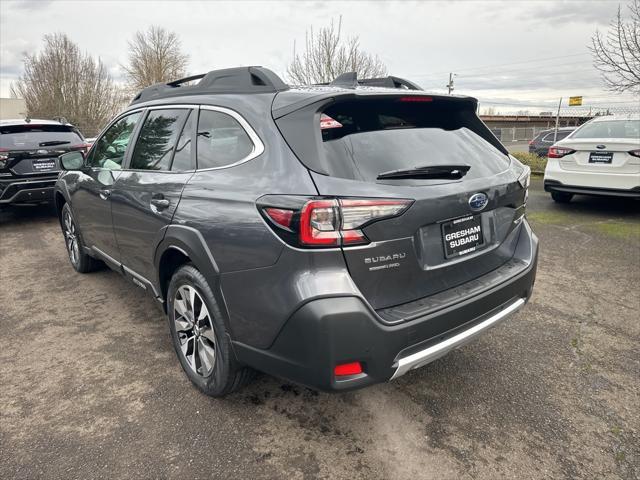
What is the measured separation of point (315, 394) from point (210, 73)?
2.02m

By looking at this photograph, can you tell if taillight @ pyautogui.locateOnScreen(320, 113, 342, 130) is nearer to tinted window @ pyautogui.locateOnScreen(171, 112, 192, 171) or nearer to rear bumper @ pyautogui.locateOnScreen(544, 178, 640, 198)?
tinted window @ pyautogui.locateOnScreen(171, 112, 192, 171)

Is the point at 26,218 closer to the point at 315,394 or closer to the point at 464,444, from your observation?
the point at 315,394

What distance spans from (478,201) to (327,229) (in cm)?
88

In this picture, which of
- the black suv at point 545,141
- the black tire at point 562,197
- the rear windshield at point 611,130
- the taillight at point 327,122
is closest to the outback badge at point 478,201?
the taillight at point 327,122

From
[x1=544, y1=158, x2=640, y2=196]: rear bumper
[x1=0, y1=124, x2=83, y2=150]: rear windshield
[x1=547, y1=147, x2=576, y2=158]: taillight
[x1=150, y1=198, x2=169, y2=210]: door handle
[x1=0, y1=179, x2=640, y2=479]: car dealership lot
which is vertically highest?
[x1=0, y1=124, x2=83, y2=150]: rear windshield

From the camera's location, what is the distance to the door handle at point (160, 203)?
106 inches

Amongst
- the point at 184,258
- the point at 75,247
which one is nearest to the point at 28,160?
the point at 75,247

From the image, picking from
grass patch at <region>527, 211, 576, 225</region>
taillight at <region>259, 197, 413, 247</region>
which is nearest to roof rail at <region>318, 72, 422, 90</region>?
taillight at <region>259, 197, 413, 247</region>

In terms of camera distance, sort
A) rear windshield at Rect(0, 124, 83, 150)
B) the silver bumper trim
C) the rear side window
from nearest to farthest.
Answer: the silver bumper trim → the rear side window → rear windshield at Rect(0, 124, 83, 150)

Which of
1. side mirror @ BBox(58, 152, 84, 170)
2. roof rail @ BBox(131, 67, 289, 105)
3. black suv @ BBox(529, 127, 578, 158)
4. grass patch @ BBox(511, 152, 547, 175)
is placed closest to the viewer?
roof rail @ BBox(131, 67, 289, 105)

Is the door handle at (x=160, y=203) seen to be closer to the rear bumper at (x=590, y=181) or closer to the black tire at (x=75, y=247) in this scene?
the black tire at (x=75, y=247)

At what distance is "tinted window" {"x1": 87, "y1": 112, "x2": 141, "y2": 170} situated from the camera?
3532mm

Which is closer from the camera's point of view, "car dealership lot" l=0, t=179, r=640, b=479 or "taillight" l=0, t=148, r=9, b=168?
"car dealership lot" l=0, t=179, r=640, b=479

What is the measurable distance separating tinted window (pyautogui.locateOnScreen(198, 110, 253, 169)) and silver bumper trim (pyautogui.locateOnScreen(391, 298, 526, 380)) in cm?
124
